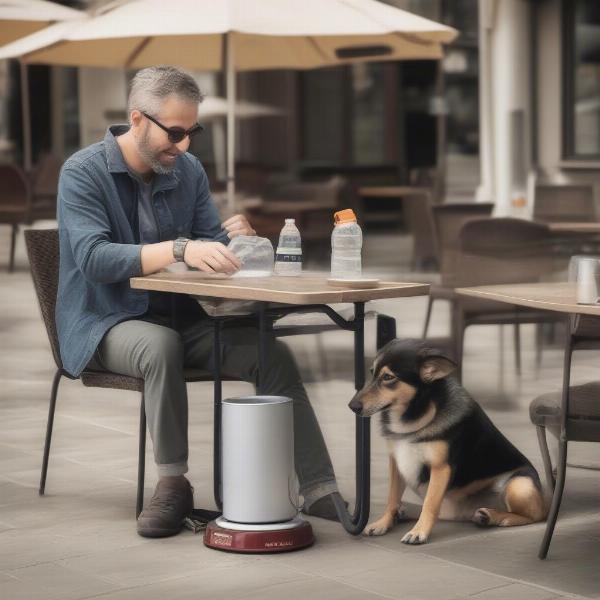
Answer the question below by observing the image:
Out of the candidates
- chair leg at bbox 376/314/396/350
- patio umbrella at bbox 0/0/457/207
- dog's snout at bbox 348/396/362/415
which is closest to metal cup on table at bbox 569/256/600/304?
chair leg at bbox 376/314/396/350

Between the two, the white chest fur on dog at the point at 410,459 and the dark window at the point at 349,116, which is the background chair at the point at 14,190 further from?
the white chest fur on dog at the point at 410,459

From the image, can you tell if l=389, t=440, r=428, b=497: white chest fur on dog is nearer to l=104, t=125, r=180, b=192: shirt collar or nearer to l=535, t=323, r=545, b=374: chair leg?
l=104, t=125, r=180, b=192: shirt collar

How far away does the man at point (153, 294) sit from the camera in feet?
16.8

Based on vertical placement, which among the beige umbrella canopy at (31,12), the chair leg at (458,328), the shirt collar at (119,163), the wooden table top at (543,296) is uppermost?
the beige umbrella canopy at (31,12)

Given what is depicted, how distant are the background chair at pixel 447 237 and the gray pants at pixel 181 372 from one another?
2839 millimetres

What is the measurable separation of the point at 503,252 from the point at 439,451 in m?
3.31

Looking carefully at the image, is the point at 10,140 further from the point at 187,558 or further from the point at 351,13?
the point at 187,558

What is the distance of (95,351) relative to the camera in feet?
17.6

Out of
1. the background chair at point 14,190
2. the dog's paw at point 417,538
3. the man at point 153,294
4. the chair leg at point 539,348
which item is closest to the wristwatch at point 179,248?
the man at point 153,294

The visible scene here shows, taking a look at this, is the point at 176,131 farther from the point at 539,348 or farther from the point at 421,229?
the point at 421,229

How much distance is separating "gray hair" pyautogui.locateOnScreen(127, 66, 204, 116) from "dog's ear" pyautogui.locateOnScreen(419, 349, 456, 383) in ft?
4.25

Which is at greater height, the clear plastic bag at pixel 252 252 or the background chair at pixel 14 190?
the background chair at pixel 14 190

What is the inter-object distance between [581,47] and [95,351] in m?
13.3

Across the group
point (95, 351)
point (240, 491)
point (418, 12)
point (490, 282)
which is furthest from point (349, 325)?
point (418, 12)
